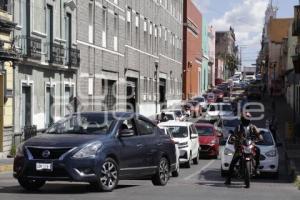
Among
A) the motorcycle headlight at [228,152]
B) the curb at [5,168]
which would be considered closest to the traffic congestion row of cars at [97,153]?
the motorcycle headlight at [228,152]

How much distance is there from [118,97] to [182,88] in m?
35.9

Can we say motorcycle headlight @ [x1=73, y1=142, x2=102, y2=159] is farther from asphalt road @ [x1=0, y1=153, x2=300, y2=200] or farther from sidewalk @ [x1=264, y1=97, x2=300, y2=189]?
sidewalk @ [x1=264, y1=97, x2=300, y2=189]

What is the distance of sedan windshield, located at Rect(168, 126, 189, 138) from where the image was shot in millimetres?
25773

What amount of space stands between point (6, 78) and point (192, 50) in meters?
61.0

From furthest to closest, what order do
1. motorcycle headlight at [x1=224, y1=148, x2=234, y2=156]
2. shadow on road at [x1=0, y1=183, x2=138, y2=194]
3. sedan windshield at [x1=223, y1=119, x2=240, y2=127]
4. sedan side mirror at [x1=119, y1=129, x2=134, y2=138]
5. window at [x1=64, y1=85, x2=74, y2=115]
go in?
sedan windshield at [x1=223, y1=119, x2=240, y2=127], window at [x1=64, y1=85, x2=74, y2=115], motorcycle headlight at [x1=224, y1=148, x2=234, y2=156], sedan side mirror at [x1=119, y1=129, x2=134, y2=138], shadow on road at [x1=0, y1=183, x2=138, y2=194]

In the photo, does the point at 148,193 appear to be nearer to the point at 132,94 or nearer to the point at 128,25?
the point at 128,25

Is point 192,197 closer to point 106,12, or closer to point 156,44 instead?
point 106,12

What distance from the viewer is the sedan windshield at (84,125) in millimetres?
13587

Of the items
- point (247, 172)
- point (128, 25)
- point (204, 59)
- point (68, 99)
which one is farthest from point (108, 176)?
point (204, 59)

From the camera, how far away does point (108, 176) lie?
13266mm

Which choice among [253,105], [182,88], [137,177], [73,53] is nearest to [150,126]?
[137,177]

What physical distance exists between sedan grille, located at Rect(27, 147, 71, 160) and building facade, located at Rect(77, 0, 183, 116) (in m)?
22.6

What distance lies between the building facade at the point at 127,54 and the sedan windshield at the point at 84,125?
21364mm

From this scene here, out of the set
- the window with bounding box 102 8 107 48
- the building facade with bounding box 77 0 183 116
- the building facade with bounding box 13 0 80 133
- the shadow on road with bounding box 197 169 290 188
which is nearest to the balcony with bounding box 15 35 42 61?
the building facade with bounding box 13 0 80 133
